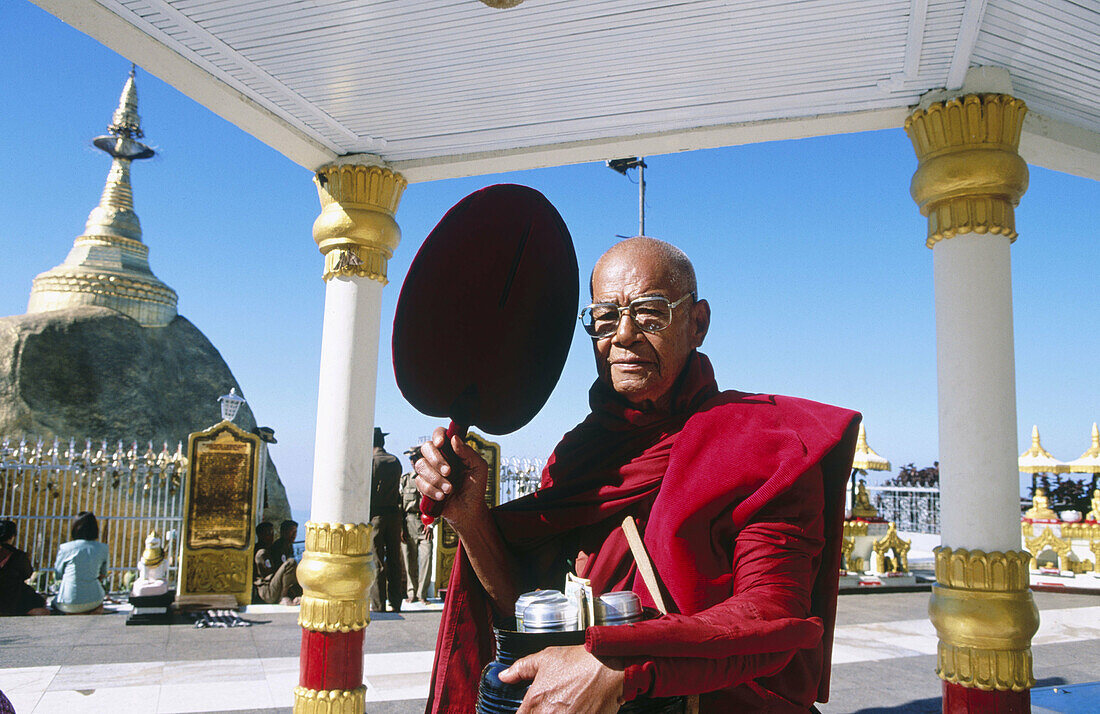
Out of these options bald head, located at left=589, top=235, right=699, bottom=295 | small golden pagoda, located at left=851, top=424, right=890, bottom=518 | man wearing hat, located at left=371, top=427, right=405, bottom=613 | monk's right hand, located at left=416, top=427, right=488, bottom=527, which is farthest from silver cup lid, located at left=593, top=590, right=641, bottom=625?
small golden pagoda, located at left=851, top=424, right=890, bottom=518

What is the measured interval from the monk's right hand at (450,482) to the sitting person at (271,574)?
808 centimetres

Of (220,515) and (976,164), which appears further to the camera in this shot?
(220,515)

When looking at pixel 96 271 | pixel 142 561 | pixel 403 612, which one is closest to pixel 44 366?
pixel 96 271

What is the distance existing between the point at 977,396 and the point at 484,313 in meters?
2.86

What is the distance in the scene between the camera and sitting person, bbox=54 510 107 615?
7930 mm

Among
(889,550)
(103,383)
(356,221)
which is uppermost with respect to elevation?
(103,383)

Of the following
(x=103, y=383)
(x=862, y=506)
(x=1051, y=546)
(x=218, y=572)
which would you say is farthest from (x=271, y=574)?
(x=103, y=383)

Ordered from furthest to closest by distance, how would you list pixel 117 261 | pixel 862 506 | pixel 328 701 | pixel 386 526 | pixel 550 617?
pixel 117 261, pixel 862 506, pixel 386 526, pixel 328 701, pixel 550 617

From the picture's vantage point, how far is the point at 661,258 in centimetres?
146

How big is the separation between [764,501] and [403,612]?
Result: 8541 millimetres

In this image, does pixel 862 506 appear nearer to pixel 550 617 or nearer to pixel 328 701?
pixel 328 701

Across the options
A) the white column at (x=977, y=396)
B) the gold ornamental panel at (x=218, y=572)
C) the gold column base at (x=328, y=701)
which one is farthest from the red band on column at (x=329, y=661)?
the gold ornamental panel at (x=218, y=572)

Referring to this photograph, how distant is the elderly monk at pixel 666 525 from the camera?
1021mm

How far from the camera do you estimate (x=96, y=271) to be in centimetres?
2500
